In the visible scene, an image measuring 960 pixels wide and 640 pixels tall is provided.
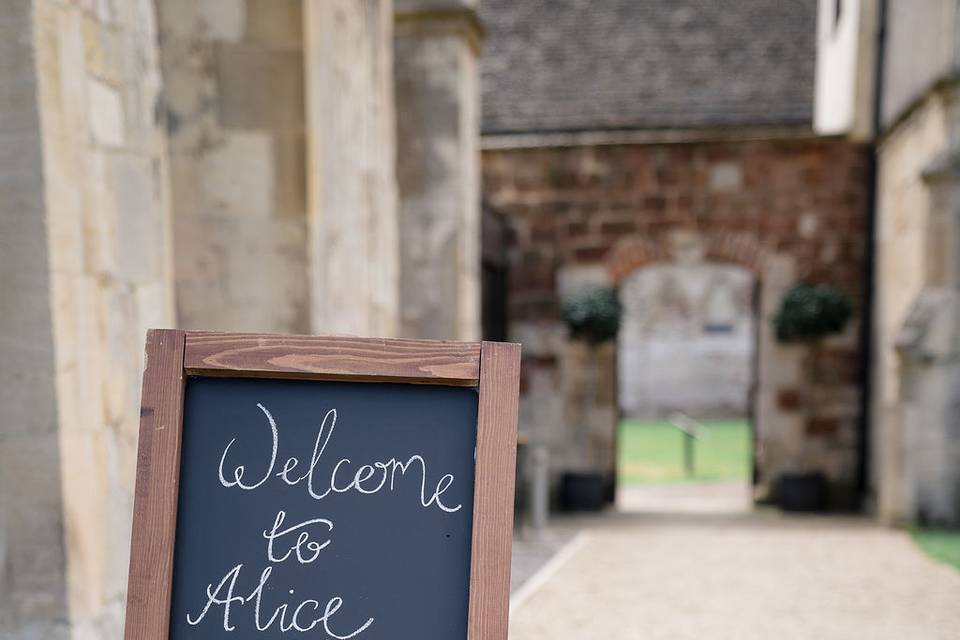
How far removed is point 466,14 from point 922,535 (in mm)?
5366

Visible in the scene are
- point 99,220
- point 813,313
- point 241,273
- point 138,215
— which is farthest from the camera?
point 813,313

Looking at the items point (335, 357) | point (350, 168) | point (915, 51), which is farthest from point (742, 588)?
point (915, 51)

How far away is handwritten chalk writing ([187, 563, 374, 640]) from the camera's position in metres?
1.43

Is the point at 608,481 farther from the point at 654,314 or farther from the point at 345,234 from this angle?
the point at 654,314

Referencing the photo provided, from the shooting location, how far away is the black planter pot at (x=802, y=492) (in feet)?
26.2

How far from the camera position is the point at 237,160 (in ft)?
10.6

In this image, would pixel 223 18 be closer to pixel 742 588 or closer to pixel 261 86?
pixel 261 86

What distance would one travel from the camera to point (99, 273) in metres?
2.12

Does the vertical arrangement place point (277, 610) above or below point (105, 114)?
below

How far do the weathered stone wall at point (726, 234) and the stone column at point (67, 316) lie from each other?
6286 mm

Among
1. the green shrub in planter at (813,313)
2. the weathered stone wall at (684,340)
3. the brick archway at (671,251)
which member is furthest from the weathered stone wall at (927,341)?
the weathered stone wall at (684,340)

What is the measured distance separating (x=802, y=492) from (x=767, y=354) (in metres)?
1.43

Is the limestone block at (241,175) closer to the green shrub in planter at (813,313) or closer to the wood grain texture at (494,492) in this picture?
the wood grain texture at (494,492)

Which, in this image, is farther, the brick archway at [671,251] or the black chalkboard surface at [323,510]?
the brick archway at [671,251]
